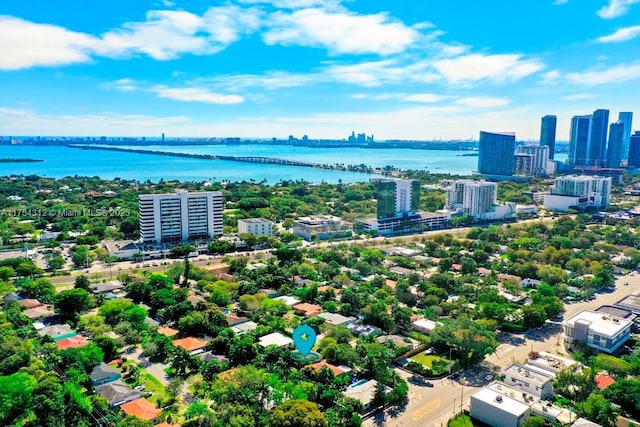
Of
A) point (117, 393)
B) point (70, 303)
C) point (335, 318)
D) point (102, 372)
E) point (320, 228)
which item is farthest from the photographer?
point (320, 228)

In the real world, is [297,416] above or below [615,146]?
below

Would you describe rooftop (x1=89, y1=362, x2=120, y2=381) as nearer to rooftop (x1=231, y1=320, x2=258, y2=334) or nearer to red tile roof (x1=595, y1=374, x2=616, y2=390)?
rooftop (x1=231, y1=320, x2=258, y2=334)

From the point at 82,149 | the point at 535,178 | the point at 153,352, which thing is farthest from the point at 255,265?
the point at 82,149

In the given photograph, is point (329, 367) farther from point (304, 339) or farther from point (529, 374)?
point (529, 374)

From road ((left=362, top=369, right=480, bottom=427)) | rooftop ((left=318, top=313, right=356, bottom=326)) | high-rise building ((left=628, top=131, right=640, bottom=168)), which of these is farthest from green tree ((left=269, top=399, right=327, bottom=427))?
high-rise building ((left=628, top=131, right=640, bottom=168))

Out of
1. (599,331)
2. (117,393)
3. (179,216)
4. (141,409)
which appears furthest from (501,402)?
(179,216)

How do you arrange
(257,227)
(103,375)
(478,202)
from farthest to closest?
(478,202), (257,227), (103,375)

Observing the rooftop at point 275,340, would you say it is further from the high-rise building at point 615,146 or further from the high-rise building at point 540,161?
the high-rise building at point 615,146
